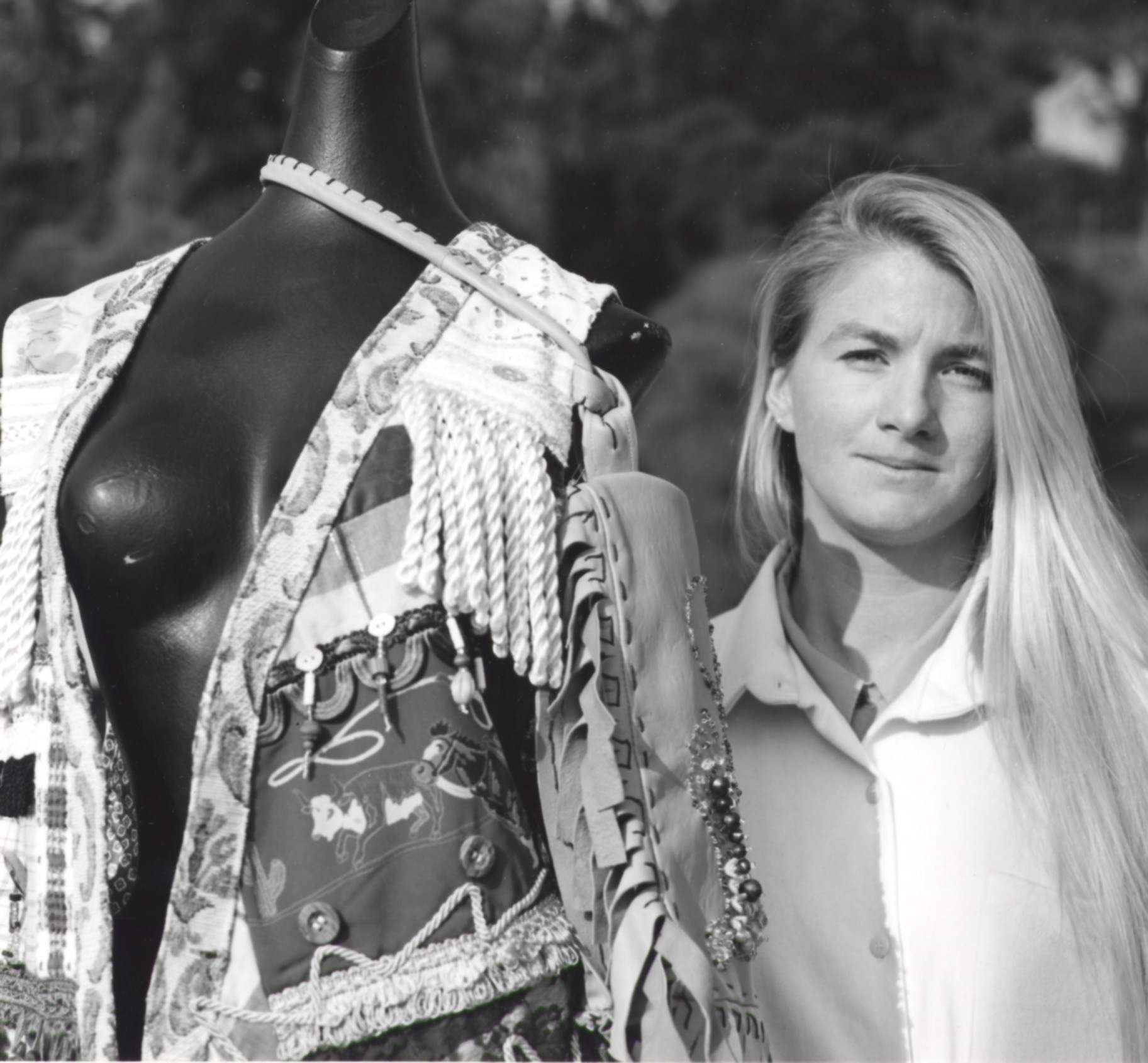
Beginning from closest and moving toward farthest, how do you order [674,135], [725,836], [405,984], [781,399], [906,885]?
1. [405,984]
2. [725,836]
3. [906,885]
4. [781,399]
5. [674,135]

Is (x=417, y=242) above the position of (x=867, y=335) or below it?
below

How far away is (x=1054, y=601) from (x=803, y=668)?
0.26 metres

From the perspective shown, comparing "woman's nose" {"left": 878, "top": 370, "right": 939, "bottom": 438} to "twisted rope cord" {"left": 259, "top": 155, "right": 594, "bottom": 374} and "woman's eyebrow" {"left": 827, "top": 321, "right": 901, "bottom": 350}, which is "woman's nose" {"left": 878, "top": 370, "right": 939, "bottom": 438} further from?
"twisted rope cord" {"left": 259, "top": 155, "right": 594, "bottom": 374}

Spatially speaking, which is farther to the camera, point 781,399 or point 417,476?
point 781,399

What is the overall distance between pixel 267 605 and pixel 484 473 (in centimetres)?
16

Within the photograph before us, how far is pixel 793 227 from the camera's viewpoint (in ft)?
6.10

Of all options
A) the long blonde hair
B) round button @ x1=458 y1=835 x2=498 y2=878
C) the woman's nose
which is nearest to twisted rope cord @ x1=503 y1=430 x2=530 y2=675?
round button @ x1=458 y1=835 x2=498 y2=878

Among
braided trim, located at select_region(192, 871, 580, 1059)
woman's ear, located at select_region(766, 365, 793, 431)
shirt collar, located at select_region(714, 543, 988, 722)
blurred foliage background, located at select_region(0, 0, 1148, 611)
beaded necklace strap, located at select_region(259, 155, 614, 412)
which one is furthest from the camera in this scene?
blurred foliage background, located at select_region(0, 0, 1148, 611)

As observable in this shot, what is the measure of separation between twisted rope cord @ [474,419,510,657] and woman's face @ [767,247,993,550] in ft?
2.03

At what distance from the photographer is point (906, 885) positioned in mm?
1457

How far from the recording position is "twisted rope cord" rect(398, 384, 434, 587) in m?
0.94

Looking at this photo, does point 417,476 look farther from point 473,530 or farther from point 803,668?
point 803,668

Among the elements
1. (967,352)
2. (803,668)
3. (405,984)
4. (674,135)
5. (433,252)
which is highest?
(674,135)

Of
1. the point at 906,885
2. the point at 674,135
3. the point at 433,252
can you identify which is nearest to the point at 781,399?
the point at 906,885
